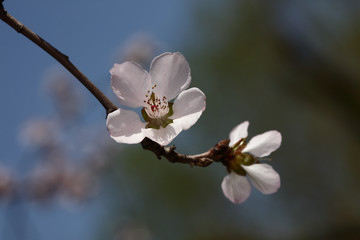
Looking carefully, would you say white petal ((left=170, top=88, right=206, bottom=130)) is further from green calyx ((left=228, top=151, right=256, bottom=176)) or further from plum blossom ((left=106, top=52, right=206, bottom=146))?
green calyx ((left=228, top=151, right=256, bottom=176))

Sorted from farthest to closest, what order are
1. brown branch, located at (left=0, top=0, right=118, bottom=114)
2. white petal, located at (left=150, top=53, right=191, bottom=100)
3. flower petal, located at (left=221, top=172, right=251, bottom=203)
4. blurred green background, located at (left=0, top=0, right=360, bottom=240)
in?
blurred green background, located at (left=0, top=0, right=360, bottom=240) → flower petal, located at (left=221, top=172, right=251, bottom=203) → white petal, located at (left=150, top=53, right=191, bottom=100) → brown branch, located at (left=0, top=0, right=118, bottom=114)

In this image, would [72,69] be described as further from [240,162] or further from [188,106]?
[240,162]

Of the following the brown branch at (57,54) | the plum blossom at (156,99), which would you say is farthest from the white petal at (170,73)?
the brown branch at (57,54)

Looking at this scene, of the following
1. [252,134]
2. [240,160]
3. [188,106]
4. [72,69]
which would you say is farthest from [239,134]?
[252,134]

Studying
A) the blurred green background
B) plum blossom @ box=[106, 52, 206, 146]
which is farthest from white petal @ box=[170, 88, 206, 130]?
the blurred green background

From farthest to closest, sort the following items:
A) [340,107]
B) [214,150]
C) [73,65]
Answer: [340,107], [214,150], [73,65]

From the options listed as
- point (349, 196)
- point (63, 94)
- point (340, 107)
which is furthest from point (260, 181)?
point (349, 196)

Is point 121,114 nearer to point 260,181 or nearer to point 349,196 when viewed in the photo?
point 260,181
